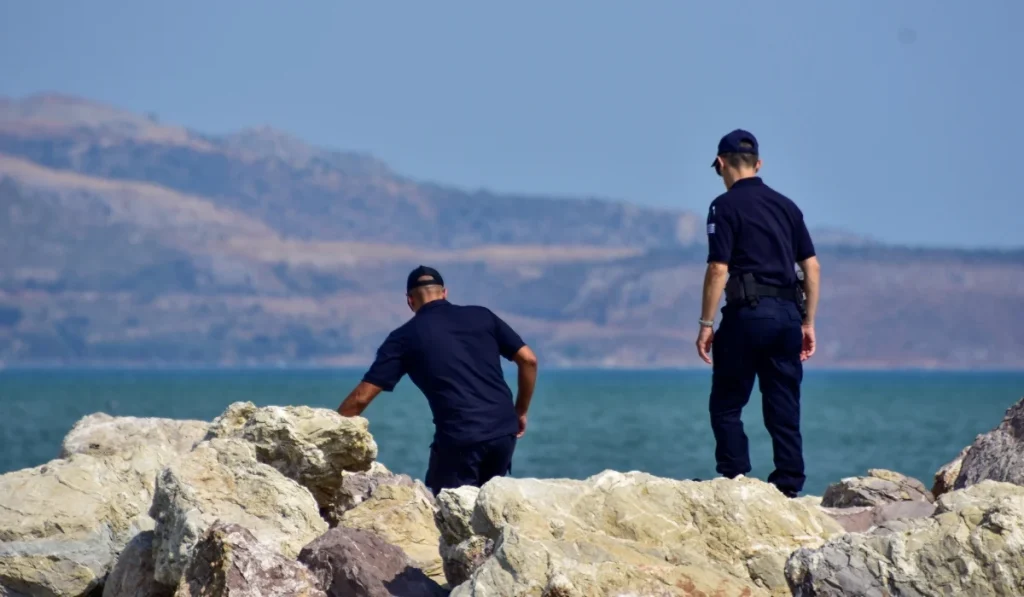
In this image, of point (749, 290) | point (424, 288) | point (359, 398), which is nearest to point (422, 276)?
point (424, 288)

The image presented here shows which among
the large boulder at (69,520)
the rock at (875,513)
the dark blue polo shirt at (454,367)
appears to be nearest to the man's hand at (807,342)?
the rock at (875,513)

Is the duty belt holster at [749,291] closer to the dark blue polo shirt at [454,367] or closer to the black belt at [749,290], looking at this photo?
the black belt at [749,290]

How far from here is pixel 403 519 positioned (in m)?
7.30

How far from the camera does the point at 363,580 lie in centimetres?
614

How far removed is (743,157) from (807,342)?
96 centimetres

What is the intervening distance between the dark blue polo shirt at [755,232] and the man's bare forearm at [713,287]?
0.07 m

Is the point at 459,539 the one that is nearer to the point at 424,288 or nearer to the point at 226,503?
the point at 226,503

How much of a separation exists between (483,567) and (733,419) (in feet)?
8.34

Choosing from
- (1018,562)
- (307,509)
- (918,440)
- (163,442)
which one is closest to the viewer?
(1018,562)

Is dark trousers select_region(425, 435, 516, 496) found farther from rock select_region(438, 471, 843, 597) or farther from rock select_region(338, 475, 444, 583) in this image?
rock select_region(438, 471, 843, 597)

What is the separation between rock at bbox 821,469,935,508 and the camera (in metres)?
7.12

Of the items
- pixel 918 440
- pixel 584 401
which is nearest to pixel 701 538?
pixel 918 440

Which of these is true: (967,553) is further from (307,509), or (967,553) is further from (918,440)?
(918,440)

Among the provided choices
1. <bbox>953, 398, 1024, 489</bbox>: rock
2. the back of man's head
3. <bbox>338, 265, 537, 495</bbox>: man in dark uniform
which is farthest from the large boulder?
<bbox>953, 398, 1024, 489</bbox>: rock
